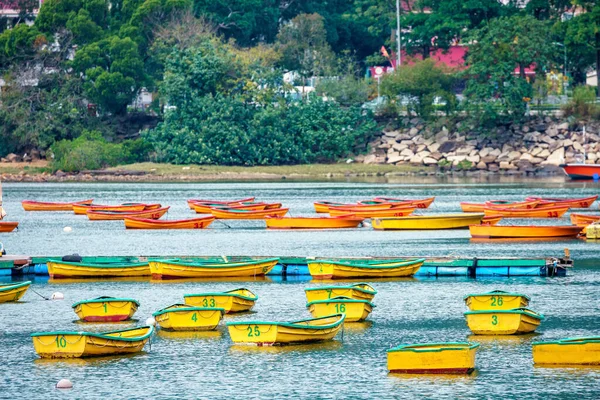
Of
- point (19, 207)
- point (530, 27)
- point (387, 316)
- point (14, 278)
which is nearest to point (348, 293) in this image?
point (387, 316)

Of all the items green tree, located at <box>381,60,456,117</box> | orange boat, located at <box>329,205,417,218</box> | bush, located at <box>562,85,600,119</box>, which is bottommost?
orange boat, located at <box>329,205,417,218</box>

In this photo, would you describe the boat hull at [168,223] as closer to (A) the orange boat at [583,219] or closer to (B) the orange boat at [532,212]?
(B) the orange boat at [532,212]

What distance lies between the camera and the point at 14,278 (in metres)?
44.3

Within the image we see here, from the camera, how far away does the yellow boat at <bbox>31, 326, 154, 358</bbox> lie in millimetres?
30359

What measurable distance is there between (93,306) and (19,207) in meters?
42.4

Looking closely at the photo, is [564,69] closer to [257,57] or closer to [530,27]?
[530,27]

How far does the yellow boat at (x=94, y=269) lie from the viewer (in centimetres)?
4378

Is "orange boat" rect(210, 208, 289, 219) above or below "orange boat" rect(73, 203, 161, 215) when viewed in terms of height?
below

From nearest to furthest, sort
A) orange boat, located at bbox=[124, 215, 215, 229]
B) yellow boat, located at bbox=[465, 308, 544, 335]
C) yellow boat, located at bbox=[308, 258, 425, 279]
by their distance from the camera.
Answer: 1. yellow boat, located at bbox=[465, 308, 544, 335]
2. yellow boat, located at bbox=[308, 258, 425, 279]
3. orange boat, located at bbox=[124, 215, 215, 229]

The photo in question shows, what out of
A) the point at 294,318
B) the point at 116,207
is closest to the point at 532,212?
the point at 116,207

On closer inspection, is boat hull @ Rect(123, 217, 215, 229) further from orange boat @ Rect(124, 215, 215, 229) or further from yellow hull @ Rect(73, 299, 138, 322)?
yellow hull @ Rect(73, 299, 138, 322)

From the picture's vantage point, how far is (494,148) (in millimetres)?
99938

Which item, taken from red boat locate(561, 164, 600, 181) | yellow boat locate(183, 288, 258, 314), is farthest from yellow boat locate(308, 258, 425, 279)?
red boat locate(561, 164, 600, 181)

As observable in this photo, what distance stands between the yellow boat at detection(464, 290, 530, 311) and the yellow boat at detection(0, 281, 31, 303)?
535 inches
